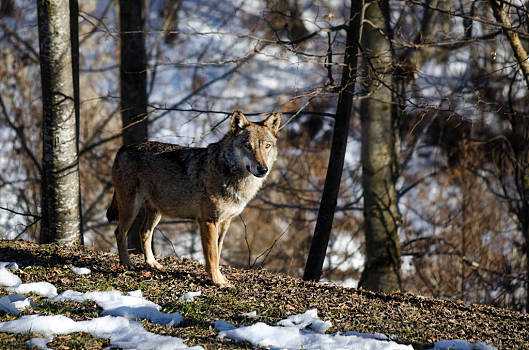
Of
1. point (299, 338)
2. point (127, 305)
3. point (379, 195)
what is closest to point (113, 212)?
point (127, 305)

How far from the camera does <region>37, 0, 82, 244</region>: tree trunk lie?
7.61 m

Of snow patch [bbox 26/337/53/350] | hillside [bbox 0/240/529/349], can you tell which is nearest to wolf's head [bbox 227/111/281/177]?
hillside [bbox 0/240/529/349]

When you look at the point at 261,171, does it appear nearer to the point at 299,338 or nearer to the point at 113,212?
the point at 299,338

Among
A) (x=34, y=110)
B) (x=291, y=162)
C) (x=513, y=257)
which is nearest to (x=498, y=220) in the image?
(x=513, y=257)

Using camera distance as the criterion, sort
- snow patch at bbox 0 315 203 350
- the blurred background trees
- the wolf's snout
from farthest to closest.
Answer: the blurred background trees → the wolf's snout → snow patch at bbox 0 315 203 350

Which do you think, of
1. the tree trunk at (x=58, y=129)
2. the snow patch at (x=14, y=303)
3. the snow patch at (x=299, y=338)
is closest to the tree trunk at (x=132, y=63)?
the tree trunk at (x=58, y=129)

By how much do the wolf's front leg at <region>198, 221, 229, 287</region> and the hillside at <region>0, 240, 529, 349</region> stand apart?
15 centimetres

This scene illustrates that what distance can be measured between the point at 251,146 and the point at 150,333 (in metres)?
2.69

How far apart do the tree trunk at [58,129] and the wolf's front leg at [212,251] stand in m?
2.46

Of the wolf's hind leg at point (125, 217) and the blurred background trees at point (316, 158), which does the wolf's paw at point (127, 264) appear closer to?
the wolf's hind leg at point (125, 217)

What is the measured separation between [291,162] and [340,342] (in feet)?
44.4

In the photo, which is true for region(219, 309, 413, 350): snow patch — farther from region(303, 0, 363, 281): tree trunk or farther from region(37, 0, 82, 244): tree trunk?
region(37, 0, 82, 244): tree trunk

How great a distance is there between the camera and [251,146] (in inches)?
257

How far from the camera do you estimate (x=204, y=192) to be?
673cm
